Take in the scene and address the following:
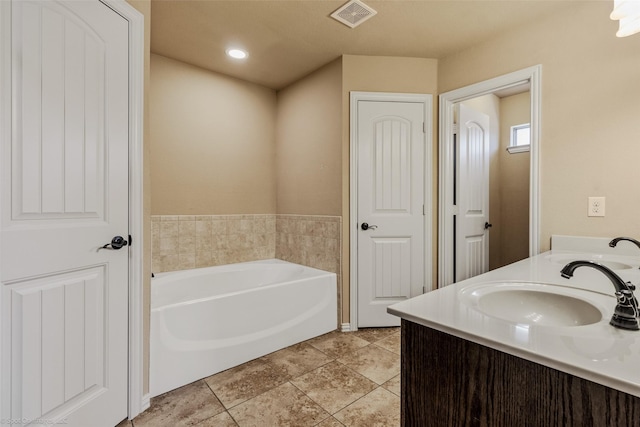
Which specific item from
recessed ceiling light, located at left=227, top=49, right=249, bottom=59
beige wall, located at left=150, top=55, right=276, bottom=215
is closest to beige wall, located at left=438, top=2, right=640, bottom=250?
recessed ceiling light, located at left=227, top=49, right=249, bottom=59

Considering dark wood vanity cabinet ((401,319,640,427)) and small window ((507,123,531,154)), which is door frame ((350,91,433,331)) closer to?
small window ((507,123,531,154))

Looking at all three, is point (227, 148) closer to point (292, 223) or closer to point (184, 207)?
point (184, 207)

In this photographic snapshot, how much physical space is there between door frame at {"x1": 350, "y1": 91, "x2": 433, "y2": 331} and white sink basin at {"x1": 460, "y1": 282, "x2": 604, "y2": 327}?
1.62 m

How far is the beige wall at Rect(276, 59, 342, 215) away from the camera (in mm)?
2738

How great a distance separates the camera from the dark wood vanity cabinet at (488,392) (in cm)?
54

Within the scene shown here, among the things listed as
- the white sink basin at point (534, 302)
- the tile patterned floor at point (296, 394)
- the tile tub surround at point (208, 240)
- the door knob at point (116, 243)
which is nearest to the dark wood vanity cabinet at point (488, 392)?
the white sink basin at point (534, 302)

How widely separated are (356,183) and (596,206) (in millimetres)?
1597

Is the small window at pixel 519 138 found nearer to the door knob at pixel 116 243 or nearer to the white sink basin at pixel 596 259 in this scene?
the white sink basin at pixel 596 259

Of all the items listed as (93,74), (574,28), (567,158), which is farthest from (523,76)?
(93,74)

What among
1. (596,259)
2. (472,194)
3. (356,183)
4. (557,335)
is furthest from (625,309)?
(472,194)

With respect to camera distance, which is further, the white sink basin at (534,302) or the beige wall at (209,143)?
the beige wall at (209,143)

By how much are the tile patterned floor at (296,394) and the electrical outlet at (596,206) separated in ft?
5.09

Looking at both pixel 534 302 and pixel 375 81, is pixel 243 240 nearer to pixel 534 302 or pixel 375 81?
pixel 375 81

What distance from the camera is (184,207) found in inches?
112
